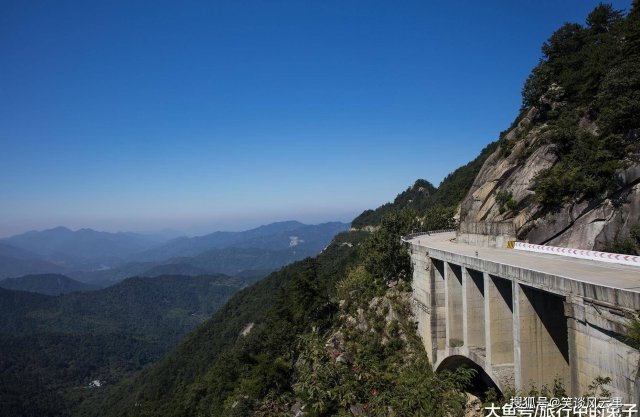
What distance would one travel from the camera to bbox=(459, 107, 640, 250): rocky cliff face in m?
19.4

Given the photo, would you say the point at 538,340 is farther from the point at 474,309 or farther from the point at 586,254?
the point at 586,254

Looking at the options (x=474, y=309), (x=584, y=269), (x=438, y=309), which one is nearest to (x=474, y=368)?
(x=438, y=309)

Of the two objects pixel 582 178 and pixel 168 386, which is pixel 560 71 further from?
pixel 168 386

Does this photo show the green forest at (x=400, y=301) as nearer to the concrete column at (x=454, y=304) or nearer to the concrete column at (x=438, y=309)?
the concrete column at (x=438, y=309)

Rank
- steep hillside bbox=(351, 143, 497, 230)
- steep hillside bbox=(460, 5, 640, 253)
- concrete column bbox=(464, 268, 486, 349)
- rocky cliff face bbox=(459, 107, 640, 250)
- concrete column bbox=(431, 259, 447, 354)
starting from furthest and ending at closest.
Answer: steep hillside bbox=(351, 143, 497, 230) < concrete column bbox=(431, 259, 447, 354) < steep hillside bbox=(460, 5, 640, 253) < rocky cliff face bbox=(459, 107, 640, 250) < concrete column bbox=(464, 268, 486, 349)

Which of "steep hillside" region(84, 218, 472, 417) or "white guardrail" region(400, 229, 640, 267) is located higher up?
"white guardrail" region(400, 229, 640, 267)

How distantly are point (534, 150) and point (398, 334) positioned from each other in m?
15.9

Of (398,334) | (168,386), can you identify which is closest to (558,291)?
(398,334)

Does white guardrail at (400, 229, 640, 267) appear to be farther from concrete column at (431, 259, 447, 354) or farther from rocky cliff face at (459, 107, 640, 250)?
concrete column at (431, 259, 447, 354)

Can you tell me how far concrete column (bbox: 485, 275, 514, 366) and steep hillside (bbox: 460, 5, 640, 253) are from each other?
21.6ft

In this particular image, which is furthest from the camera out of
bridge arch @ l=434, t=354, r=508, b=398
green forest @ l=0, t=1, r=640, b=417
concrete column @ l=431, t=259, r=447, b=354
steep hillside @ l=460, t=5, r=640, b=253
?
concrete column @ l=431, t=259, r=447, b=354

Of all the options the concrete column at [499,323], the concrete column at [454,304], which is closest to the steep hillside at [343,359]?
the concrete column at [499,323]

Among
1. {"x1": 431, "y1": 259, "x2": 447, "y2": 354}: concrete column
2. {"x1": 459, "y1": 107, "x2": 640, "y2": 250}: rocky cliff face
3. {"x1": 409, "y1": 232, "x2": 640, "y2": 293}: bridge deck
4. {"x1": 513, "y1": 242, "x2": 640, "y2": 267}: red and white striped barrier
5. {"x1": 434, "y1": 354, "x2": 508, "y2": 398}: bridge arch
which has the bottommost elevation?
{"x1": 434, "y1": 354, "x2": 508, "y2": 398}: bridge arch

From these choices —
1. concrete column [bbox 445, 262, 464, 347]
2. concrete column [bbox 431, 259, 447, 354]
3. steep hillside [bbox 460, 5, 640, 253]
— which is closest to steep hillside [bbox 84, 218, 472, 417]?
concrete column [bbox 431, 259, 447, 354]
